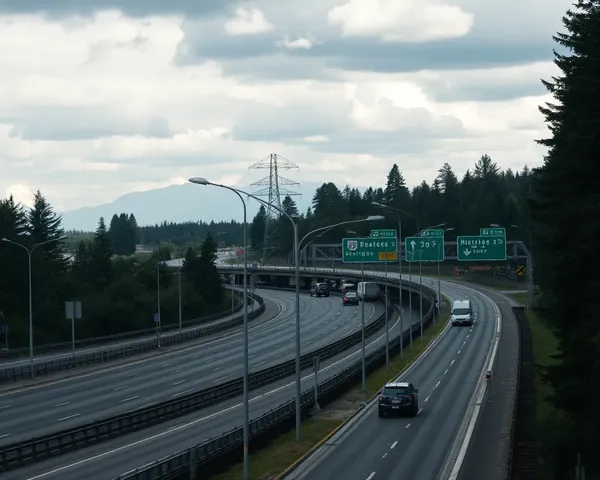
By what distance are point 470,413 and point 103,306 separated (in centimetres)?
6656

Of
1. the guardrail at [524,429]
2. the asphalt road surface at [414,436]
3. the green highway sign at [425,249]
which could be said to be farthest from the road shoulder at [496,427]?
the green highway sign at [425,249]

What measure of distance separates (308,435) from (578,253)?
17.5 metres

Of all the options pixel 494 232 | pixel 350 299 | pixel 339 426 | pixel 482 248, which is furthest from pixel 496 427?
pixel 350 299

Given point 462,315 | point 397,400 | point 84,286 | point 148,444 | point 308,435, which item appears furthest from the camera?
point 84,286

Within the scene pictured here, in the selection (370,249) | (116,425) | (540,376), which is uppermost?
(370,249)

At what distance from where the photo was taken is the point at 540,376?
3991 cm

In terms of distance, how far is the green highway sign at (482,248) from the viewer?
88.1 meters

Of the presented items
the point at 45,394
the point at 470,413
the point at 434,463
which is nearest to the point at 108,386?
the point at 45,394

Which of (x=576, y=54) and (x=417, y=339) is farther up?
(x=576, y=54)

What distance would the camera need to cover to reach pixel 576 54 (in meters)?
39.8

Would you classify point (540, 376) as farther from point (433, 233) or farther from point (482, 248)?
point (433, 233)

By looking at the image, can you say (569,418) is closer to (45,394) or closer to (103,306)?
(45,394)

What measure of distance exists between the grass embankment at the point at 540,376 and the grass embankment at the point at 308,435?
896 centimetres

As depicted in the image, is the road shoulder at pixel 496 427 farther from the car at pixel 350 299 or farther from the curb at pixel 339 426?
the car at pixel 350 299
